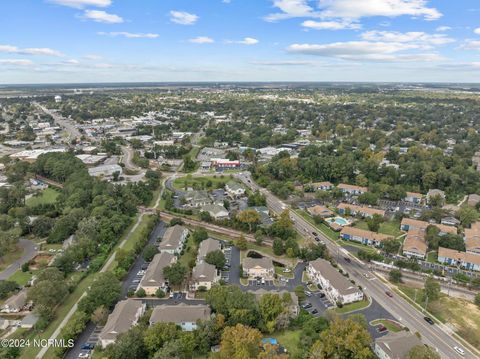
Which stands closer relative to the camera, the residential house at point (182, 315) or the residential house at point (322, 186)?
the residential house at point (182, 315)

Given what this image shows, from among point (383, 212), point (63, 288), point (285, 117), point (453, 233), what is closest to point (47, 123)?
point (285, 117)

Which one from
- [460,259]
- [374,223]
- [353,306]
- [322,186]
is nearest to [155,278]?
[353,306]

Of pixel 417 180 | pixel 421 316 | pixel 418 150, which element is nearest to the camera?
pixel 421 316

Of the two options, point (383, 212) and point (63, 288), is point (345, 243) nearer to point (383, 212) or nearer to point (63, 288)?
point (383, 212)

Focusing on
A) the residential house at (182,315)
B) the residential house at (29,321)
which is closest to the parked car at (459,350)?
the residential house at (182,315)

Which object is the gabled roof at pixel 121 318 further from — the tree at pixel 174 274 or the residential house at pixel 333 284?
the residential house at pixel 333 284
